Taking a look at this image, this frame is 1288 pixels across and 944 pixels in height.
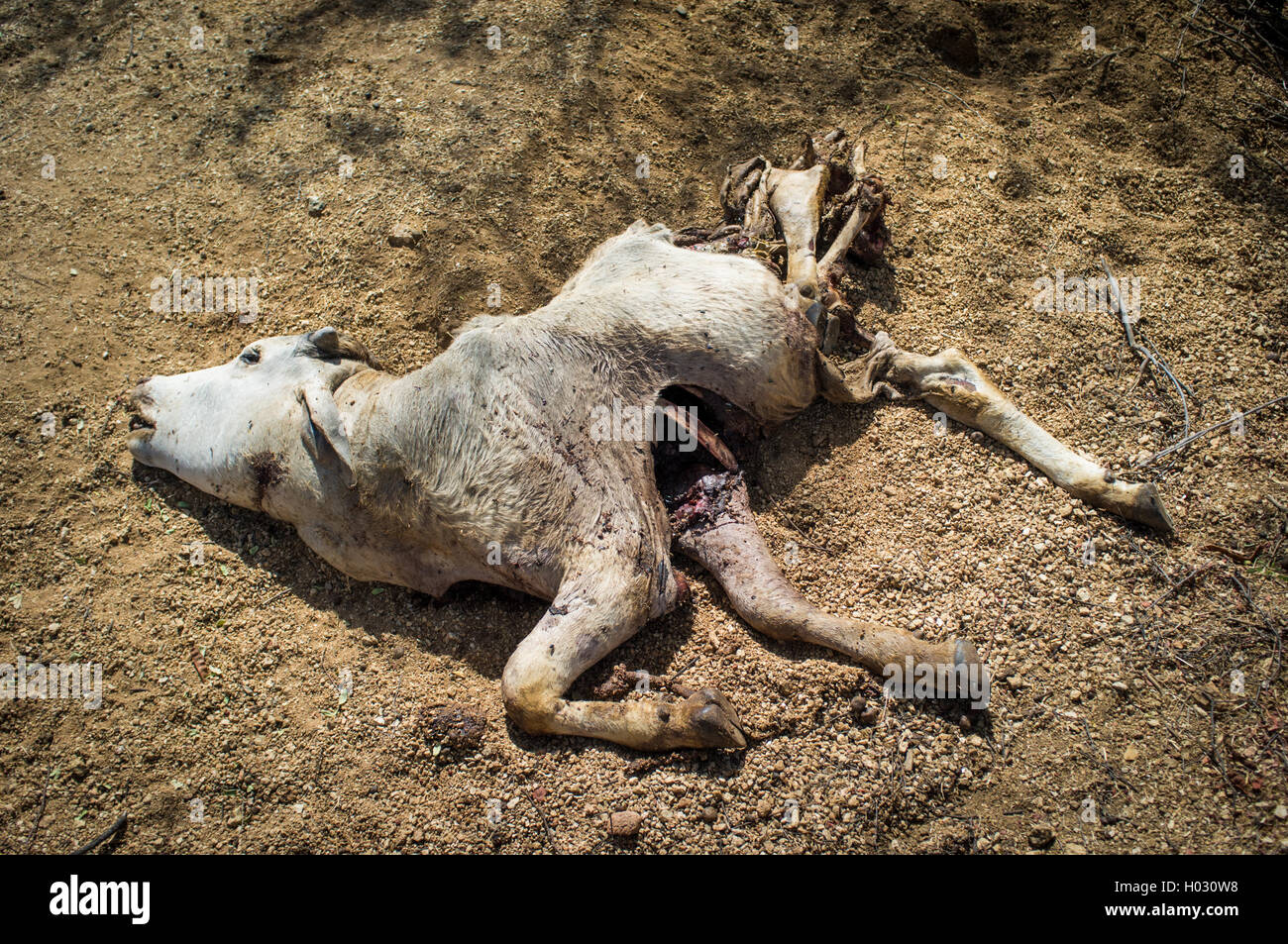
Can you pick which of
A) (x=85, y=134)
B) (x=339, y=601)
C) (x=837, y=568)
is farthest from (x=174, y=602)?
(x=85, y=134)

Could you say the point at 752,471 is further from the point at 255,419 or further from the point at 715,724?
the point at 255,419


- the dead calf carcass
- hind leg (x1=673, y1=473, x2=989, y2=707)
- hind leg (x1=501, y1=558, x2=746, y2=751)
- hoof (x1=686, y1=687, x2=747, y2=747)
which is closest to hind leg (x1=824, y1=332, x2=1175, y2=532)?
the dead calf carcass

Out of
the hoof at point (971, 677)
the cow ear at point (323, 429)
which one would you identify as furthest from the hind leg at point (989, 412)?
the cow ear at point (323, 429)

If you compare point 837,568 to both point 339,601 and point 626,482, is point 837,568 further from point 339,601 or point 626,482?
point 339,601

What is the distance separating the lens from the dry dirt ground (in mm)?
3092

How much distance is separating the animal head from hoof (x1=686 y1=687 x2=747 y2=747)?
69.5 inches

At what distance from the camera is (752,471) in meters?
3.91

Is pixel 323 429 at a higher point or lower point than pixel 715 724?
higher

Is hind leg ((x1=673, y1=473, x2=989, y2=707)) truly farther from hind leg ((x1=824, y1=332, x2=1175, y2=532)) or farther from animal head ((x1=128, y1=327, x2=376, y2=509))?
animal head ((x1=128, y1=327, x2=376, y2=509))

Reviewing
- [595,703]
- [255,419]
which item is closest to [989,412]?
[595,703]

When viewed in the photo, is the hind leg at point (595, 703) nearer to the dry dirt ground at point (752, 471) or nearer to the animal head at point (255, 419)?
the dry dirt ground at point (752, 471)

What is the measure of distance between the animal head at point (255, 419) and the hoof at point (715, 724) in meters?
1.77

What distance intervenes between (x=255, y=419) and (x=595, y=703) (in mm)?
1998
